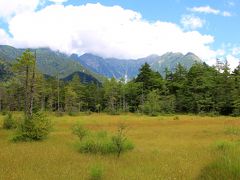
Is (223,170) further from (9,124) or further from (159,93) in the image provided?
(159,93)

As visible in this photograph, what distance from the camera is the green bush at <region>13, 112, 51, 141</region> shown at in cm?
2548

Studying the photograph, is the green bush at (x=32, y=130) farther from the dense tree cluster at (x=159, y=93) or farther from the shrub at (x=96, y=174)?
the dense tree cluster at (x=159, y=93)

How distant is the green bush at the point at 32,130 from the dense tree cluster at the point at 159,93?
37.7 metres

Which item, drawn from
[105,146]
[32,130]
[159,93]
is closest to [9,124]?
[32,130]

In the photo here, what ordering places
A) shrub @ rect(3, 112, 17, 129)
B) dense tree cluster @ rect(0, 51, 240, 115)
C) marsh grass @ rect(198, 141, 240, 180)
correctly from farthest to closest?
dense tree cluster @ rect(0, 51, 240, 115) < shrub @ rect(3, 112, 17, 129) < marsh grass @ rect(198, 141, 240, 180)

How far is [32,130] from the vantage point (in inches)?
1021

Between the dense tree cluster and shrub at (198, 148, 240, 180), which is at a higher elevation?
the dense tree cluster

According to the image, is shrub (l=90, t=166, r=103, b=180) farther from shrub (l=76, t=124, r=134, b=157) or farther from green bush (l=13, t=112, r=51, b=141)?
green bush (l=13, t=112, r=51, b=141)

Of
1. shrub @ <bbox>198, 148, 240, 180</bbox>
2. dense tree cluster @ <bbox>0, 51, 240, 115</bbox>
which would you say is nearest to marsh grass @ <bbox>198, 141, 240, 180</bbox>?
shrub @ <bbox>198, 148, 240, 180</bbox>

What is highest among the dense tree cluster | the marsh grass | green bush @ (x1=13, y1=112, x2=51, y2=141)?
the dense tree cluster

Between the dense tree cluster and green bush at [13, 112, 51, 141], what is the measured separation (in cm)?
3775

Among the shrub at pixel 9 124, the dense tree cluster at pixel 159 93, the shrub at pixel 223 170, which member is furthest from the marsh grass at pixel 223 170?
the dense tree cluster at pixel 159 93

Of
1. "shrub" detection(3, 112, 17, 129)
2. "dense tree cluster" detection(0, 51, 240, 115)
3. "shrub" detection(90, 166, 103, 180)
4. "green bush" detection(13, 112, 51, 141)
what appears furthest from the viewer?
"dense tree cluster" detection(0, 51, 240, 115)

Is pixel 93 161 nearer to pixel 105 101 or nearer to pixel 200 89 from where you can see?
pixel 200 89
